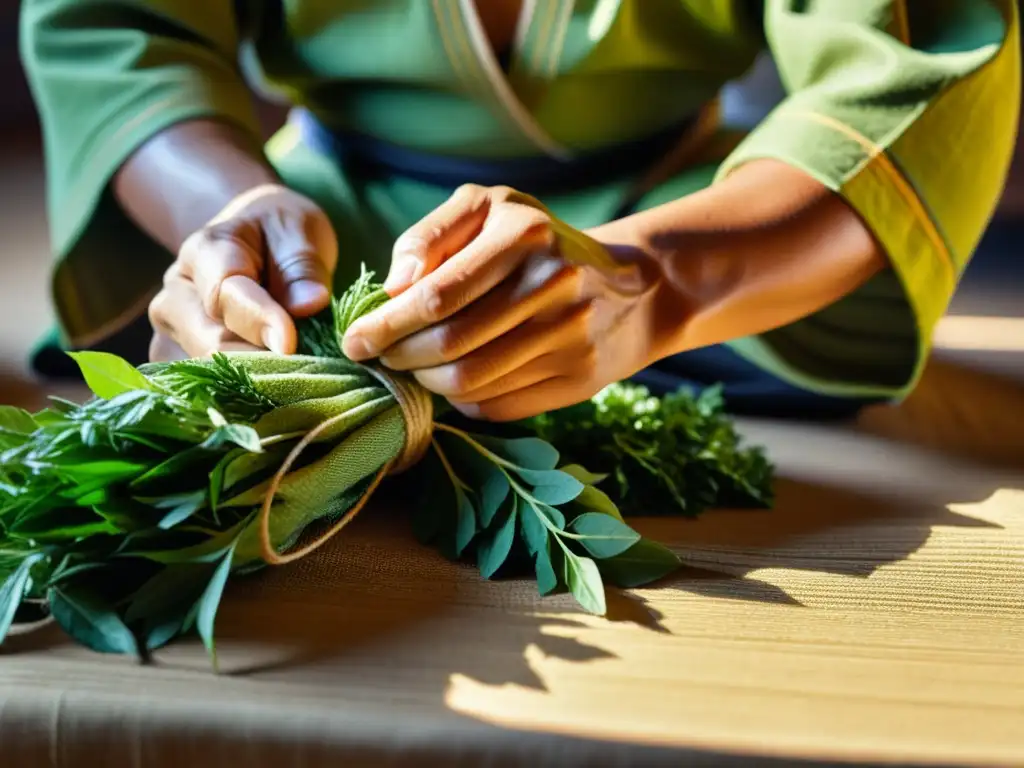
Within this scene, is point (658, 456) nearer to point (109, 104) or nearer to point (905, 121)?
point (905, 121)

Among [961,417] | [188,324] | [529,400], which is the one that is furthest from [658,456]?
[961,417]

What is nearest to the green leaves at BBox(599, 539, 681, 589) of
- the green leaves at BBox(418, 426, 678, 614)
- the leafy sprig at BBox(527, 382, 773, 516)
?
the green leaves at BBox(418, 426, 678, 614)

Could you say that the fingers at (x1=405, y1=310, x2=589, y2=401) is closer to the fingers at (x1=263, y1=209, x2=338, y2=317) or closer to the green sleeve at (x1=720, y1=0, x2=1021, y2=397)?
the fingers at (x1=263, y1=209, x2=338, y2=317)

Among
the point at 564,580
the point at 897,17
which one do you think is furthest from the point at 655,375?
the point at 564,580

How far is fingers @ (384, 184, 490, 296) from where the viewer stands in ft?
2.03

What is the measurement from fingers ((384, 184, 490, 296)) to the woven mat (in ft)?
0.59

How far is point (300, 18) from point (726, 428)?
57cm

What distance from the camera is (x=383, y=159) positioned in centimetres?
108

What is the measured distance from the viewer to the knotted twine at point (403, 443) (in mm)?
574

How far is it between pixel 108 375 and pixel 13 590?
12cm

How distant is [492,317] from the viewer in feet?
2.03

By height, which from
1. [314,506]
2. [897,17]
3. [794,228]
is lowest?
[314,506]

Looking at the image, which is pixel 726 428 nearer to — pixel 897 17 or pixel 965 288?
pixel 897 17

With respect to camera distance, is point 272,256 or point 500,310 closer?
point 500,310
